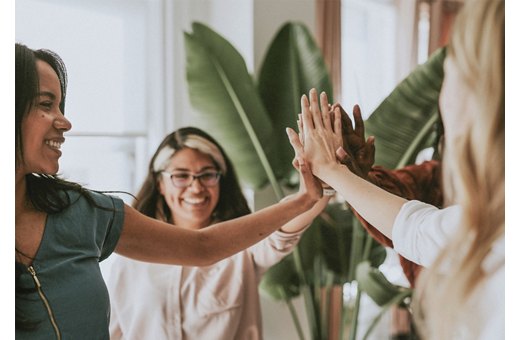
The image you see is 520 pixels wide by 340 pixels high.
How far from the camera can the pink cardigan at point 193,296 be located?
1396 millimetres

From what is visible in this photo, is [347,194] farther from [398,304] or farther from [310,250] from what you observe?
[398,304]

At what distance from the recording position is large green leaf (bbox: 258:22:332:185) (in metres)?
1.56

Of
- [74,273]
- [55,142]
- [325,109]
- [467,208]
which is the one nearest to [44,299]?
[74,273]

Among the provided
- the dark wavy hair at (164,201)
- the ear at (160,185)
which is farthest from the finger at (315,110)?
the ear at (160,185)

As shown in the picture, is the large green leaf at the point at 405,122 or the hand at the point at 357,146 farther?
the large green leaf at the point at 405,122

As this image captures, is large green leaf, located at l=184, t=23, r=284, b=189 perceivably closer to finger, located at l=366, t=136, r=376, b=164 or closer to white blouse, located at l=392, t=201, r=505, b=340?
finger, located at l=366, t=136, r=376, b=164

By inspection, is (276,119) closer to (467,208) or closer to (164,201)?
(164,201)

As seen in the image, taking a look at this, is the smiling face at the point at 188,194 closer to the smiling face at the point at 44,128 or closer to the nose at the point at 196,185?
the nose at the point at 196,185

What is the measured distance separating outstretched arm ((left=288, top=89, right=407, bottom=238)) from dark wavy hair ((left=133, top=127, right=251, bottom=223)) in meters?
0.18

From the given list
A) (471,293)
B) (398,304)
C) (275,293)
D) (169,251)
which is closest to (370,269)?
(398,304)

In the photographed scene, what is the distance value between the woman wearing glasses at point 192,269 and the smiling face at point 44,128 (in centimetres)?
23

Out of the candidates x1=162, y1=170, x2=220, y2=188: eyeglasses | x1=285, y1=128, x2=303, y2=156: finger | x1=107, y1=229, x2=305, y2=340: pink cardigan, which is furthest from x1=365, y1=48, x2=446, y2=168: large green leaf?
x1=162, y1=170, x2=220, y2=188: eyeglasses

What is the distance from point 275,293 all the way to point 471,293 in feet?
1.64

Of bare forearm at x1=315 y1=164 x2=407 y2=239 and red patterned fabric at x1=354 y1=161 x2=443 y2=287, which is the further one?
red patterned fabric at x1=354 y1=161 x2=443 y2=287
